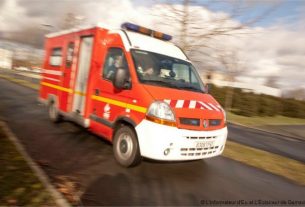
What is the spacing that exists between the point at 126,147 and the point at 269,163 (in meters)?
4.14

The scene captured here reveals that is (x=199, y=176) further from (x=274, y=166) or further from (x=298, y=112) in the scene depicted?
(x=298, y=112)

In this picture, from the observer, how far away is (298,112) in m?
37.0

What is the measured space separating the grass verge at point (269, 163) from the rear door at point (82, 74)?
160 inches

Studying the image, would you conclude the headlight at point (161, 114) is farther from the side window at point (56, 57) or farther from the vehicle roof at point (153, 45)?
the side window at point (56, 57)

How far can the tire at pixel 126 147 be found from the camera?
6.14 meters

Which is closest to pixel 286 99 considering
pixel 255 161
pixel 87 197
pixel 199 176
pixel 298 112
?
pixel 298 112

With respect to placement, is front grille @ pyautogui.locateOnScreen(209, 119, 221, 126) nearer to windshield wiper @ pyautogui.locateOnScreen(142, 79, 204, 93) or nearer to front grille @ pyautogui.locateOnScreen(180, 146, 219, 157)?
front grille @ pyautogui.locateOnScreen(180, 146, 219, 157)

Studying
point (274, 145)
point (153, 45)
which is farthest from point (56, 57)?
point (274, 145)

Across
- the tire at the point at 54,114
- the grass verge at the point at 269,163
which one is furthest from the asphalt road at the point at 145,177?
the tire at the point at 54,114

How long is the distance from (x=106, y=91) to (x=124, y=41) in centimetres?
114

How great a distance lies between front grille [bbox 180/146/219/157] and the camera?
592cm

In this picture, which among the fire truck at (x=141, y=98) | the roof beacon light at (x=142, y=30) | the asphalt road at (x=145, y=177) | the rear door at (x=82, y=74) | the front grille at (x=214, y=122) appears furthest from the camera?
the rear door at (x=82, y=74)

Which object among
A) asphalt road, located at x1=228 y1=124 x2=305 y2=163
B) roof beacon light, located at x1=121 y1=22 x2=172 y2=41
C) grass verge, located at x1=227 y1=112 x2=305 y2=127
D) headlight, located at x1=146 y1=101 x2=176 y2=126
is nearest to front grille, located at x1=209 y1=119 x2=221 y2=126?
headlight, located at x1=146 y1=101 x2=176 y2=126

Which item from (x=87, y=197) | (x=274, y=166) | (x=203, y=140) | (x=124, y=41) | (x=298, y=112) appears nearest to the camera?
(x=87, y=197)
